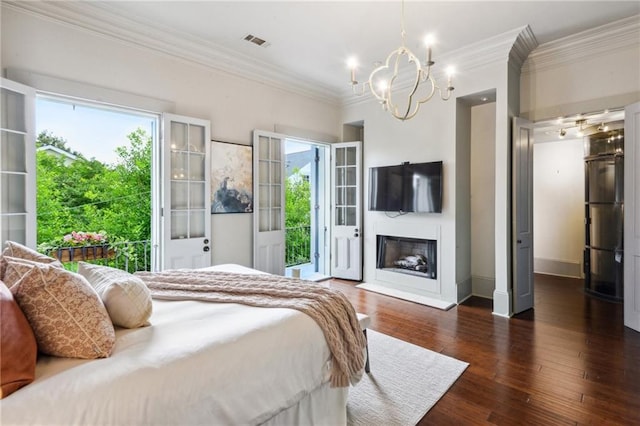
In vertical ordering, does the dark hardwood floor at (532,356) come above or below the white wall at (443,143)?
below

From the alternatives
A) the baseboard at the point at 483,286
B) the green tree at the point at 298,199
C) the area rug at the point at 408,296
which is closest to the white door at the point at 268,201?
the area rug at the point at 408,296

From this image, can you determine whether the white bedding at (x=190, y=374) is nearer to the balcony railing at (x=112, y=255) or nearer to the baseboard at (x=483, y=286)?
the balcony railing at (x=112, y=255)

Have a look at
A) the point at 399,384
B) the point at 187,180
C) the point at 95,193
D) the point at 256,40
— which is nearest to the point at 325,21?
the point at 256,40

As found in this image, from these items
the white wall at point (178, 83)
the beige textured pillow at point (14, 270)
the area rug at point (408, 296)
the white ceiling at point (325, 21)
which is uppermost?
the white ceiling at point (325, 21)

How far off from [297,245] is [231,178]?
2812 millimetres

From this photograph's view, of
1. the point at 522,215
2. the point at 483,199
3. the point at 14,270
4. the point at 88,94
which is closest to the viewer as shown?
the point at 14,270

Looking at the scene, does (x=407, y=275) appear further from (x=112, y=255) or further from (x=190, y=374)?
(x=112, y=255)

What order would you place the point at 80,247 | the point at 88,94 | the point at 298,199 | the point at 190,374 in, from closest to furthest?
1. the point at 190,374
2. the point at 88,94
3. the point at 80,247
4. the point at 298,199

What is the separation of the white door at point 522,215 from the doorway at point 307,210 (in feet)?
9.29

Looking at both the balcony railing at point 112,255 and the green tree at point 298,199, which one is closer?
the balcony railing at point 112,255

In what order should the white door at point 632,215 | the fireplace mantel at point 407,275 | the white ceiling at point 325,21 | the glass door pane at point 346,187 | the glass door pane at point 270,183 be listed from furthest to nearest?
the glass door pane at point 346,187
the glass door pane at point 270,183
the fireplace mantel at point 407,275
the white door at point 632,215
the white ceiling at point 325,21

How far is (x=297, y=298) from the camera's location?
1945 millimetres

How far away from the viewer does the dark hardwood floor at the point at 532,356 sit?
79.7 inches


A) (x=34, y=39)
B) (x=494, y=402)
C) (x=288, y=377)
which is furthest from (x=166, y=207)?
(x=494, y=402)
